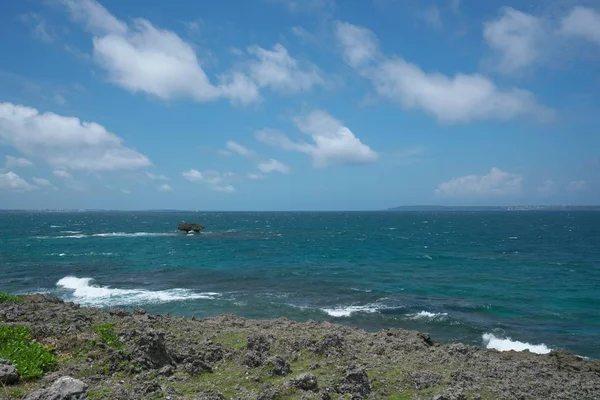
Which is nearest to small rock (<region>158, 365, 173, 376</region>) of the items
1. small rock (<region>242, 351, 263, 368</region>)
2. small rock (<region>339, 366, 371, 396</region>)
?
small rock (<region>242, 351, 263, 368</region>)

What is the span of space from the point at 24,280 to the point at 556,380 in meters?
45.8

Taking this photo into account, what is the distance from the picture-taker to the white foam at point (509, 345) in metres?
23.3

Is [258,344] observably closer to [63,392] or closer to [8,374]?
[63,392]

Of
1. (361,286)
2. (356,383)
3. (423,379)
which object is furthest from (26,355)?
(361,286)

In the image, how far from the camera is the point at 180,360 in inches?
466

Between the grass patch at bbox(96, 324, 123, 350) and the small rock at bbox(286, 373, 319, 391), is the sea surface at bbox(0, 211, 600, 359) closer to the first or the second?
the grass patch at bbox(96, 324, 123, 350)

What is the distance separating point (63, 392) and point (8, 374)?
219 cm

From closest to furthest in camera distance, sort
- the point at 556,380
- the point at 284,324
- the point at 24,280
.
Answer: the point at 556,380
the point at 284,324
the point at 24,280

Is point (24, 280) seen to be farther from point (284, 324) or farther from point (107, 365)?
point (107, 365)

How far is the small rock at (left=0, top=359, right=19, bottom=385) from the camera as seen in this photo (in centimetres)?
940

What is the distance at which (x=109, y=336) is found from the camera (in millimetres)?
12430

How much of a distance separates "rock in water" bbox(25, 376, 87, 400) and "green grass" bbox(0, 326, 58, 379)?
1878mm

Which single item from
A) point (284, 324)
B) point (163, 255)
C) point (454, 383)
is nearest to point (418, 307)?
point (284, 324)

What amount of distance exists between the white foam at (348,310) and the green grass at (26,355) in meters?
19.9
